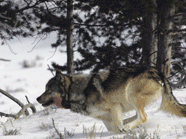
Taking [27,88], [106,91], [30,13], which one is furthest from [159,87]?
[27,88]

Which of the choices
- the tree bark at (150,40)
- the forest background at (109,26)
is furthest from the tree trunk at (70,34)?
the tree bark at (150,40)

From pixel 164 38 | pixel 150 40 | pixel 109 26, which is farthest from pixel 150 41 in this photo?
pixel 109 26

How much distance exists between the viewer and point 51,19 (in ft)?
25.4

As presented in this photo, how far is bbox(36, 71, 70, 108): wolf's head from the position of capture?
11.7 ft

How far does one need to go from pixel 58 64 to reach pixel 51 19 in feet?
8.35

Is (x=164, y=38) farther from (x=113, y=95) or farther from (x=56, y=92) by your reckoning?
(x=56, y=92)

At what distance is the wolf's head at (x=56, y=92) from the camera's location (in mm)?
3561

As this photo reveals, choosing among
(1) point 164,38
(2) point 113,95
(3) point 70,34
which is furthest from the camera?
A: (3) point 70,34

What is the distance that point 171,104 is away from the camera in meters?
3.72

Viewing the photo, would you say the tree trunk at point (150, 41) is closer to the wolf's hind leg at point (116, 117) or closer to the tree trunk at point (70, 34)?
the tree trunk at point (70, 34)

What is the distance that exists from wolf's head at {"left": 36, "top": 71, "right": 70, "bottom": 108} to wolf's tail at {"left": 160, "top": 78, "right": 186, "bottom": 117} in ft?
6.11

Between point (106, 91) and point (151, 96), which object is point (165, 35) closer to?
point (151, 96)

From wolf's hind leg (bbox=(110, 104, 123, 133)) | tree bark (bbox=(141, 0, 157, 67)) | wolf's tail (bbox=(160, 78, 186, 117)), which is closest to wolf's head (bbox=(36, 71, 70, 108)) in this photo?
wolf's hind leg (bbox=(110, 104, 123, 133))

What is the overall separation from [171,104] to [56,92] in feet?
7.13
